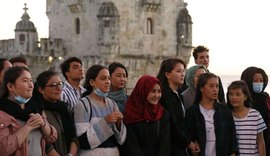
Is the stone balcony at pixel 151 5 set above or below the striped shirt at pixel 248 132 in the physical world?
above

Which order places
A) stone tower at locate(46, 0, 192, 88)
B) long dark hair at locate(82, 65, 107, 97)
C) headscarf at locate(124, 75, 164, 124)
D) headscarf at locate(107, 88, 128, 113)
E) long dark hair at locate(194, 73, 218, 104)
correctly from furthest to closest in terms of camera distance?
stone tower at locate(46, 0, 192, 88) → headscarf at locate(107, 88, 128, 113) → long dark hair at locate(194, 73, 218, 104) → long dark hair at locate(82, 65, 107, 97) → headscarf at locate(124, 75, 164, 124)

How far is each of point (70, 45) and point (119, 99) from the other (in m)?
23.9

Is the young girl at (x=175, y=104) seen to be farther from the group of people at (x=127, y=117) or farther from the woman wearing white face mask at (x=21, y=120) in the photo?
the woman wearing white face mask at (x=21, y=120)

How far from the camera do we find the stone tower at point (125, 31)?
30.6 meters

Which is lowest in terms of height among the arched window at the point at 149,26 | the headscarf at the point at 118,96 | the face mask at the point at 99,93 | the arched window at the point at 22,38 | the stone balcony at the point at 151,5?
the headscarf at the point at 118,96

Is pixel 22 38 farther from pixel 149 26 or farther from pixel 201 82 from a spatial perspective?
pixel 201 82

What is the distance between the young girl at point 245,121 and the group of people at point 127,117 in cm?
1

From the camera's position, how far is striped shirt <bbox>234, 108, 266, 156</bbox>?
8.62 meters

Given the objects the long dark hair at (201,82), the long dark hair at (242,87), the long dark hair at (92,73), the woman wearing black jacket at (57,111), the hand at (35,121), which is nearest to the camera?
the hand at (35,121)

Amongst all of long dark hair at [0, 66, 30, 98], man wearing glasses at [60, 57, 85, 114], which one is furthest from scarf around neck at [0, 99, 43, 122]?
man wearing glasses at [60, 57, 85, 114]

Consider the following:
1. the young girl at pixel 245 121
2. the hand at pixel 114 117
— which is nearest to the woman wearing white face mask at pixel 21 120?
the hand at pixel 114 117

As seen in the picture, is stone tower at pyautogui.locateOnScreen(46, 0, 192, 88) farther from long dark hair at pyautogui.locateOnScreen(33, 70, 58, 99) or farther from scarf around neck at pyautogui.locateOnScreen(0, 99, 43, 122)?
scarf around neck at pyautogui.locateOnScreen(0, 99, 43, 122)

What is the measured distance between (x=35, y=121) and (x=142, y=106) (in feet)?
5.38

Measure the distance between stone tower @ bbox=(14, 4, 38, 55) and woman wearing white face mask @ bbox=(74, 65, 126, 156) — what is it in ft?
84.1
